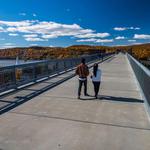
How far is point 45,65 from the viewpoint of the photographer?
1702 cm

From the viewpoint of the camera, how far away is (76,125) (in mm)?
7180

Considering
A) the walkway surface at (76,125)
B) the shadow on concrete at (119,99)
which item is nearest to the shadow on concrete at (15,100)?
the walkway surface at (76,125)

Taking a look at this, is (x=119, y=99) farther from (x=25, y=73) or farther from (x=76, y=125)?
(x=25, y=73)

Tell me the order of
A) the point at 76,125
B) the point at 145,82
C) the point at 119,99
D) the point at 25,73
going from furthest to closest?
1. the point at 25,73
2. the point at 119,99
3. the point at 145,82
4. the point at 76,125

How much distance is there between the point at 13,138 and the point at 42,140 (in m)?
0.62

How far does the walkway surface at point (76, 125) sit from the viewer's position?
19.3 feet

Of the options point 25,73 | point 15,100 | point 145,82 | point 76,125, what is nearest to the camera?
point 76,125

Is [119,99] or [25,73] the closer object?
[119,99]

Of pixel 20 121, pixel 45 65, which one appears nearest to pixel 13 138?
pixel 20 121

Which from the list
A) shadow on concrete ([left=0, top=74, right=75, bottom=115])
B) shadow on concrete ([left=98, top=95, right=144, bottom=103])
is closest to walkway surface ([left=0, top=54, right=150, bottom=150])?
shadow on concrete ([left=98, top=95, right=144, bottom=103])

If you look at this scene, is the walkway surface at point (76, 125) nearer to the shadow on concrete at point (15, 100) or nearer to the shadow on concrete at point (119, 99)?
the shadow on concrete at point (119, 99)

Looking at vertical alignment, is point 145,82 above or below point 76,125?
above

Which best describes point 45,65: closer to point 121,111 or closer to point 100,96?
point 100,96

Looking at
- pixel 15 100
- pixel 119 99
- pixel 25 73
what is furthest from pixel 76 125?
pixel 25 73
